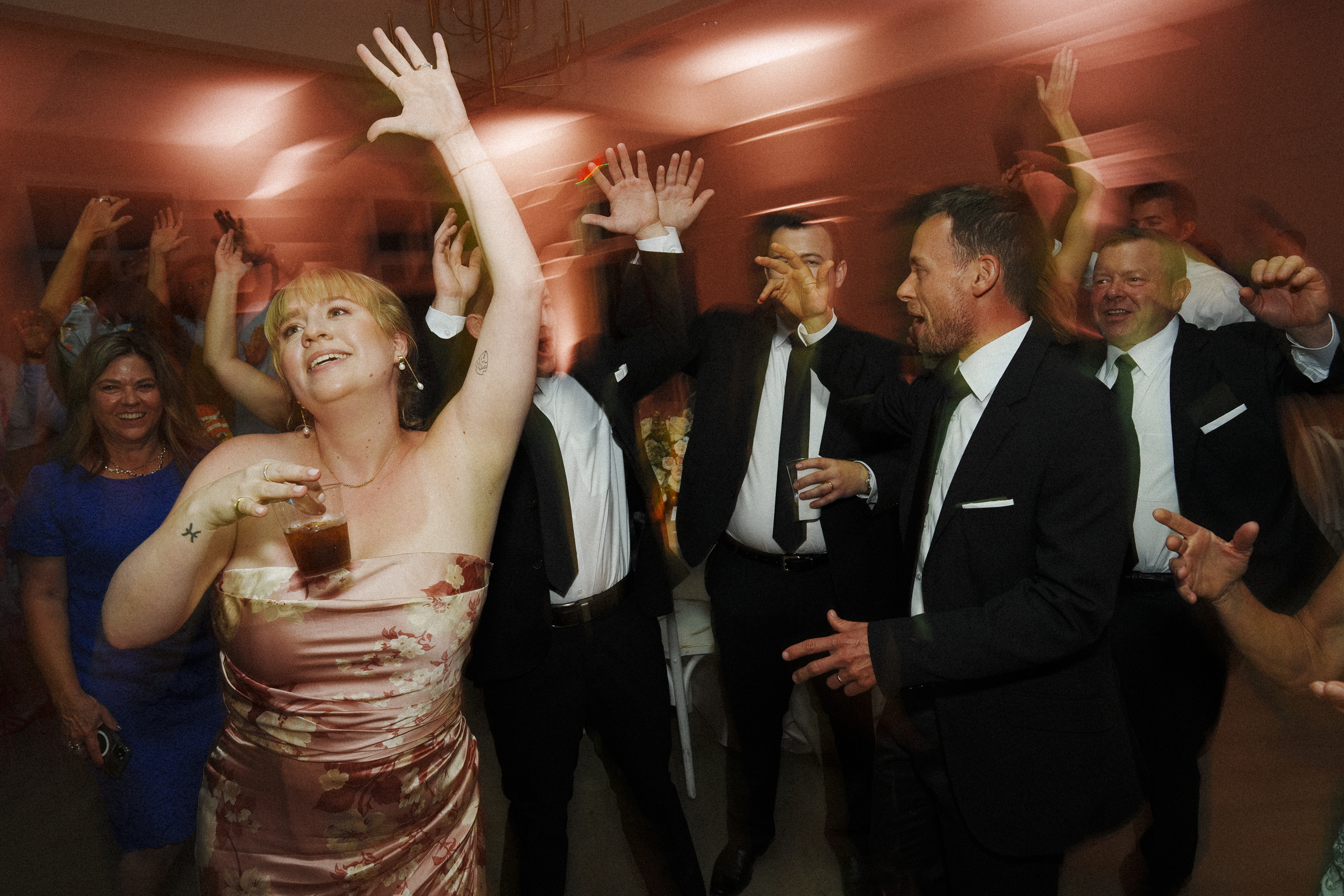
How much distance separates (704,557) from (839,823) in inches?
28.0

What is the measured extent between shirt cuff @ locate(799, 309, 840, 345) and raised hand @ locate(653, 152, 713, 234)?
1.09 ft

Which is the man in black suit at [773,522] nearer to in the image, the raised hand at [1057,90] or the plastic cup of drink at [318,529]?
the raised hand at [1057,90]

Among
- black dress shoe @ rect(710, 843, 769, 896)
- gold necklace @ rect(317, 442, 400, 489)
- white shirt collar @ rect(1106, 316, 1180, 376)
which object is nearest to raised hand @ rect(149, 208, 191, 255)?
gold necklace @ rect(317, 442, 400, 489)

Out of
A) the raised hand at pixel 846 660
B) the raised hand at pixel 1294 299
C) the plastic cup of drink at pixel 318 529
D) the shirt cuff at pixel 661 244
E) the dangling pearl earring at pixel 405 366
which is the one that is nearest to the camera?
the plastic cup of drink at pixel 318 529

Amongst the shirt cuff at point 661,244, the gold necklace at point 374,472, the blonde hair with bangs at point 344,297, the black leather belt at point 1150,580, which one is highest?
the shirt cuff at point 661,244

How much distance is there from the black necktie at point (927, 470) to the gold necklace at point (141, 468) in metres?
1.16

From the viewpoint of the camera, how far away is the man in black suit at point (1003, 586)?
999 mm

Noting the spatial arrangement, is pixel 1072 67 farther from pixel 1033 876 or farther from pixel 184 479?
pixel 184 479

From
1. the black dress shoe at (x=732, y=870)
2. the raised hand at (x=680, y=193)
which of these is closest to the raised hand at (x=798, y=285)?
the raised hand at (x=680, y=193)

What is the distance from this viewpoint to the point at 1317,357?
1261mm

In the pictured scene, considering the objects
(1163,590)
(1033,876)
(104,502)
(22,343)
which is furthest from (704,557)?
(22,343)

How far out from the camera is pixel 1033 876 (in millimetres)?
1104

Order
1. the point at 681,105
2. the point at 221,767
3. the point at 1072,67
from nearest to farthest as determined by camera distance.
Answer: the point at 221,767
the point at 681,105
the point at 1072,67

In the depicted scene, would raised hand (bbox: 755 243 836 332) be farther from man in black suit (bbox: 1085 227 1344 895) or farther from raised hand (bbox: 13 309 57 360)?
raised hand (bbox: 13 309 57 360)
